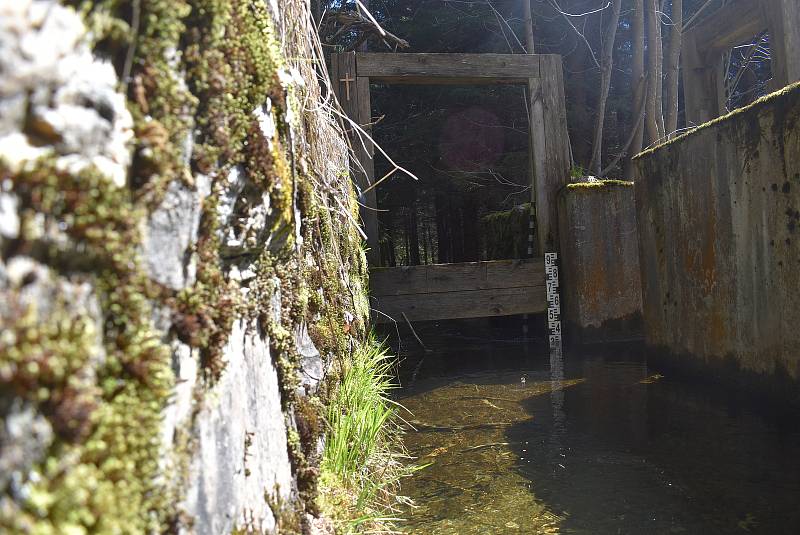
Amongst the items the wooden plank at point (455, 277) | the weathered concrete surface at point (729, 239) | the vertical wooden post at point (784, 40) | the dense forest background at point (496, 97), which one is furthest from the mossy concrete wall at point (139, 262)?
the dense forest background at point (496, 97)

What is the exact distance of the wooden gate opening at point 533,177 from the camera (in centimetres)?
614

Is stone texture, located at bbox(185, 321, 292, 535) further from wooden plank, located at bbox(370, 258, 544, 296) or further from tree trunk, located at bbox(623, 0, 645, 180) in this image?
tree trunk, located at bbox(623, 0, 645, 180)

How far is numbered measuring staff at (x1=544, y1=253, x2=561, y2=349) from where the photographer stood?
645cm

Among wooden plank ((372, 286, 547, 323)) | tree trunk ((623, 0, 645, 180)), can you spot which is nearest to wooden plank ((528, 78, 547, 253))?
wooden plank ((372, 286, 547, 323))

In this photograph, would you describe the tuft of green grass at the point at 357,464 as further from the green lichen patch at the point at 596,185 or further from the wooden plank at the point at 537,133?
the wooden plank at the point at 537,133

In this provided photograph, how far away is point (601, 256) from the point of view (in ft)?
20.4

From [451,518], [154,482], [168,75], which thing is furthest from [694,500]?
[168,75]

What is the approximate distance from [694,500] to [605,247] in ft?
13.0

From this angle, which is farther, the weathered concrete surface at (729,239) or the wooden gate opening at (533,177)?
the wooden gate opening at (533,177)

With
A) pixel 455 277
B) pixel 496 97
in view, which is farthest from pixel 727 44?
pixel 496 97

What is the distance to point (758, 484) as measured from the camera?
261cm

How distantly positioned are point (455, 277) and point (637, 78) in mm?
4937

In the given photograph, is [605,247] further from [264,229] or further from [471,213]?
[471,213]

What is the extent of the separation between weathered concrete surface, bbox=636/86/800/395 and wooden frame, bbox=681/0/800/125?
45.4 inches
